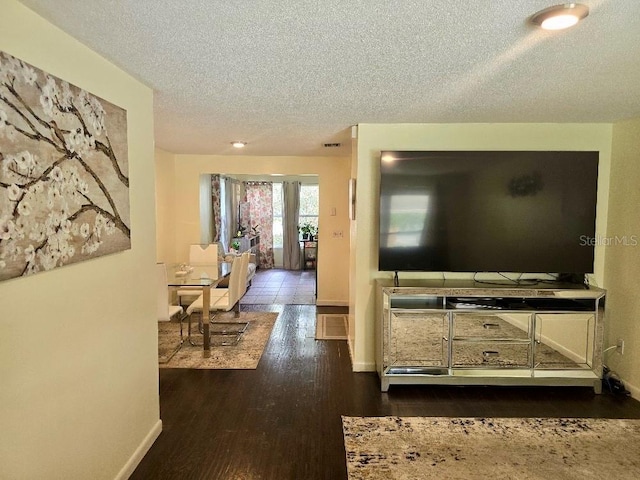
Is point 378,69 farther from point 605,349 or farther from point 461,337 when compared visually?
point 605,349

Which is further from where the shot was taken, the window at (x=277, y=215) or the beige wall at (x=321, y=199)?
the window at (x=277, y=215)

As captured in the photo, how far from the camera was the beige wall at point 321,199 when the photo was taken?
5465 millimetres

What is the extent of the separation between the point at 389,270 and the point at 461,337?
0.80 m

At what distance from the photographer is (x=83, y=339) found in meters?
1.76

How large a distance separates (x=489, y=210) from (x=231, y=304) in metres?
2.75

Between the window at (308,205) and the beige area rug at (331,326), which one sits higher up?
the window at (308,205)

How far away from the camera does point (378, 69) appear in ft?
6.65

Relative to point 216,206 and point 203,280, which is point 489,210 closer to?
point 203,280

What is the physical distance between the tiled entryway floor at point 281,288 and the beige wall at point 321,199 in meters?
0.60

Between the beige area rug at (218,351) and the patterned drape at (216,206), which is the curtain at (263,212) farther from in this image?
the beige area rug at (218,351)

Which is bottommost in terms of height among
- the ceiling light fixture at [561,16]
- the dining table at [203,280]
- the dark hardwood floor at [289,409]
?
the dark hardwood floor at [289,409]

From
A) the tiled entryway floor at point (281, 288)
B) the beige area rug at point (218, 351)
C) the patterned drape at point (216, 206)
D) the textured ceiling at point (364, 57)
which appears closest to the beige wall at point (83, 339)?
the textured ceiling at point (364, 57)

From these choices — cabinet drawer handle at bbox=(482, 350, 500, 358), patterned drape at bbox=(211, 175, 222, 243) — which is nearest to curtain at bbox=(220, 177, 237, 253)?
patterned drape at bbox=(211, 175, 222, 243)

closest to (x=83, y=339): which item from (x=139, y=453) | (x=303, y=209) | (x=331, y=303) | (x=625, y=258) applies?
(x=139, y=453)
